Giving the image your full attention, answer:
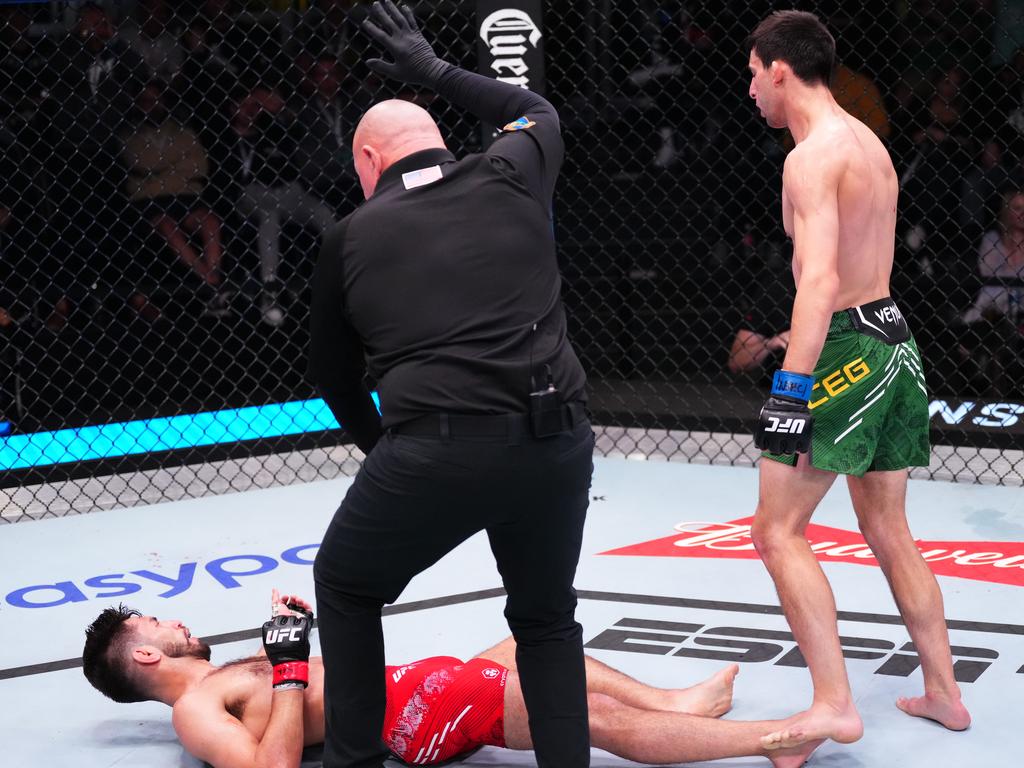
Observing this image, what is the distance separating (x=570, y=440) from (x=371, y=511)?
0.31 metres

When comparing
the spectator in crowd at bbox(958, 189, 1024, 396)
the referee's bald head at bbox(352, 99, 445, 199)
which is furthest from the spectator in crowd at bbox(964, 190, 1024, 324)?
the referee's bald head at bbox(352, 99, 445, 199)

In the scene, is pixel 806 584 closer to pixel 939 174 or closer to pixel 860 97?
pixel 939 174

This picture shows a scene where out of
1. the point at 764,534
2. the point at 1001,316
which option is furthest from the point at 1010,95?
the point at 764,534

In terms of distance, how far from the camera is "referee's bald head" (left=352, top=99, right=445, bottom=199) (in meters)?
1.98

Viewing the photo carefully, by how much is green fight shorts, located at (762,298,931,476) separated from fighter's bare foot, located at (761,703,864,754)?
0.42 meters

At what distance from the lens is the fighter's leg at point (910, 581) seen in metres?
2.45

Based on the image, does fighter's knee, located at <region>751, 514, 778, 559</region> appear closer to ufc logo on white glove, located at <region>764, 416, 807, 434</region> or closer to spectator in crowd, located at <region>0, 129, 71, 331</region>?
ufc logo on white glove, located at <region>764, 416, 807, 434</region>

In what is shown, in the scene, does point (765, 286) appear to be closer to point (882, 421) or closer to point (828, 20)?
point (828, 20)

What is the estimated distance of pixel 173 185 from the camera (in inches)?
199

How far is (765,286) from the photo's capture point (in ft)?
17.0

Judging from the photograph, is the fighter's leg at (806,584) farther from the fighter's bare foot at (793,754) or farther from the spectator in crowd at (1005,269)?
the spectator in crowd at (1005,269)

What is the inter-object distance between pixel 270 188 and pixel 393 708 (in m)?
3.23

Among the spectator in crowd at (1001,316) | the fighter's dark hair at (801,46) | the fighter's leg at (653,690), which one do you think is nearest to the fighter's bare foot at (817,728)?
the fighter's leg at (653,690)

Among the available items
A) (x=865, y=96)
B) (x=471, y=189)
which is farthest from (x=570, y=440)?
(x=865, y=96)
